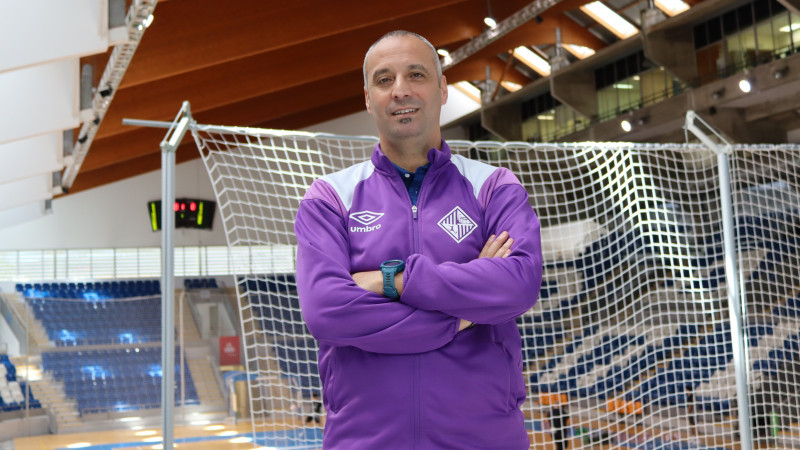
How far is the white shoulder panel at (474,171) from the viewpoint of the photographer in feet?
6.75

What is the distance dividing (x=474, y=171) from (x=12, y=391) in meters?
12.8

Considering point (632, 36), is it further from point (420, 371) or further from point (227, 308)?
point (420, 371)

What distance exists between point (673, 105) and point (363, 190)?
1434 cm

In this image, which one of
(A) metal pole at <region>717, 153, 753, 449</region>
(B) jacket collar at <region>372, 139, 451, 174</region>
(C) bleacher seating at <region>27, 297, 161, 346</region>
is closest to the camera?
(B) jacket collar at <region>372, 139, 451, 174</region>

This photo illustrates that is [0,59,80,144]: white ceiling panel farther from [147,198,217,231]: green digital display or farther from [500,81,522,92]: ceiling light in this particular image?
[500,81,522,92]: ceiling light

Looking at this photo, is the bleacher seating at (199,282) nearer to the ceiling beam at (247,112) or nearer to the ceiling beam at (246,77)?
the ceiling beam at (247,112)

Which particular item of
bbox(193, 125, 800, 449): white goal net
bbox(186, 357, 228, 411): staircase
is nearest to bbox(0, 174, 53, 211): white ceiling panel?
bbox(186, 357, 228, 411): staircase

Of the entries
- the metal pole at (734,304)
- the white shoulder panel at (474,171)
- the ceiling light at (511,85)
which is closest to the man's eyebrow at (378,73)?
the white shoulder panel at (474,171)

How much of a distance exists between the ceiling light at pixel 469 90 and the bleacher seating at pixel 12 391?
566 inches

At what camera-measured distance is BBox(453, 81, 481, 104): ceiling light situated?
23.0 m

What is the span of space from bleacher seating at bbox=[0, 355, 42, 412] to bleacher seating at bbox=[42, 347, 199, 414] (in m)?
0.70

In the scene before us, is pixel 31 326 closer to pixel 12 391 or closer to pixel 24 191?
pixel 12 391

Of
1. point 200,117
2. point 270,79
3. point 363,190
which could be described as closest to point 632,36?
point 270,79

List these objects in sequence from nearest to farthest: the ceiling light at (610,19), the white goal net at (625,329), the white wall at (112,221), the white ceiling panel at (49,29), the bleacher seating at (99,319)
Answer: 1. the white goal net at (625,329)
2. the white ceiling panel at (49,29)
3. the bleacher seating at (99,319)
4. the ceiling light at (610,19)
5. the white wall at (112,221)
